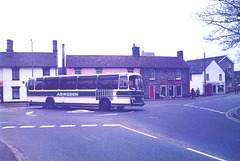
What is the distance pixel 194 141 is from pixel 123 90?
34.3ft

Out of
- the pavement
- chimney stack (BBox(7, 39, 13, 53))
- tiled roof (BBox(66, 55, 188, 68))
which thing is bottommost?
the pavement

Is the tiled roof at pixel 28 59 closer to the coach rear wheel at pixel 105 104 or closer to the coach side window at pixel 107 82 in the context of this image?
the coach side window at pixel 107 82

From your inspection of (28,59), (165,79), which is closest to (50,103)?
(28,59)

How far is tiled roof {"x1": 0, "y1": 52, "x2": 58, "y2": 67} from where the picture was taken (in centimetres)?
3591

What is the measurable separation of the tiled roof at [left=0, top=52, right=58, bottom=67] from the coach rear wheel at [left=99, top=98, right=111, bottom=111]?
20079mm

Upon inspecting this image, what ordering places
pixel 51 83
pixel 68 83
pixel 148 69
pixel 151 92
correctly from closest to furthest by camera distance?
pixel 68 83 < pixel 51 83 < pixel 151 92 < pixel 148 69

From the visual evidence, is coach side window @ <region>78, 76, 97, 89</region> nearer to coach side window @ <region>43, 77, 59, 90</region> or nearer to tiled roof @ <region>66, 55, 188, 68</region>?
coach side window @ <region>43, 77, 59, 90</region>

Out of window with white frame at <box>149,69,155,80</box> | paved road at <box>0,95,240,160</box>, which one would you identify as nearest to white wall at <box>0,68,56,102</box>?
window with white frame at <box>149,69,155,80</box>

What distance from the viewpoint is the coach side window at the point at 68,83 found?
2069 cm

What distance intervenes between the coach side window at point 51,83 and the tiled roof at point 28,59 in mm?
14412

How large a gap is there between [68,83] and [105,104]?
15.0ft

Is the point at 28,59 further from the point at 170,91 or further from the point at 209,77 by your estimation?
the point at 209,77

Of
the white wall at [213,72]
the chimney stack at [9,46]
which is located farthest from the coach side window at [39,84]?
the white wall at [213,72]

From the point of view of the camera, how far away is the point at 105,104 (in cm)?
1892
